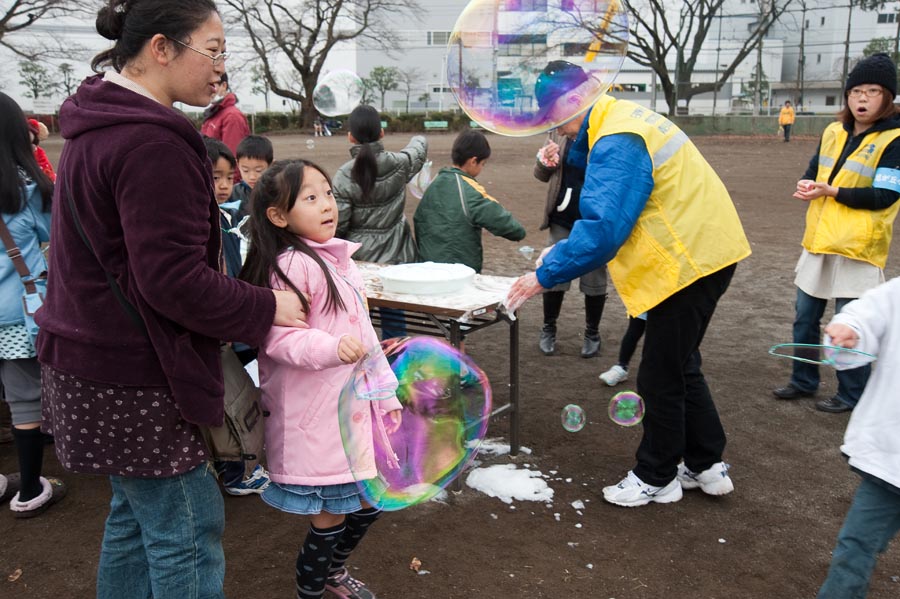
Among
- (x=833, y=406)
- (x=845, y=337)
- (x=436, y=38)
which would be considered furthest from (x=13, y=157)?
(x=436, y=38)

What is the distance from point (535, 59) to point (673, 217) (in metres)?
1.00

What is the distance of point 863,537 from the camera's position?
6.93ft

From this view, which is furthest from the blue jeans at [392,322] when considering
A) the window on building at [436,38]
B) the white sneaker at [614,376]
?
the window on building at [436,38]

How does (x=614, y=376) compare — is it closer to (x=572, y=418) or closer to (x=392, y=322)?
(x=572, y=418)

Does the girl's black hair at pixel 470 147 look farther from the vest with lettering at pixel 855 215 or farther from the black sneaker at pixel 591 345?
the vest with lettering at pixel 855 215

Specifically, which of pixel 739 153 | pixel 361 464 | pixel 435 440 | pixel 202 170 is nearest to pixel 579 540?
pixel 435 440

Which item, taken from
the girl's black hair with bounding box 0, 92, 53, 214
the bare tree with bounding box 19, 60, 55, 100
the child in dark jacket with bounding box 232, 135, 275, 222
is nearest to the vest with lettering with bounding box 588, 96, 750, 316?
the child in dark jacket with bounding box 232, 135, 275, 222

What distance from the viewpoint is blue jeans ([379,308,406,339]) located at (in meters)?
4.07

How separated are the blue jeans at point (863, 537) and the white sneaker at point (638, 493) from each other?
3.63 ft

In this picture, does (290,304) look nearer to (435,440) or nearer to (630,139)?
(435,440)

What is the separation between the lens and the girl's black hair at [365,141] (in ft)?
14.0

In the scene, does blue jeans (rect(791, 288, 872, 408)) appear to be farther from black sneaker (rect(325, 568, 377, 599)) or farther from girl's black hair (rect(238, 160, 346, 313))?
girl's black hair (rect(238, 160, 346, 313))

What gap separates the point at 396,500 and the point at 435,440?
0.81ft

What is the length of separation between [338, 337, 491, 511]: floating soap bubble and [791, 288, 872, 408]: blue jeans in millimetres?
2620
